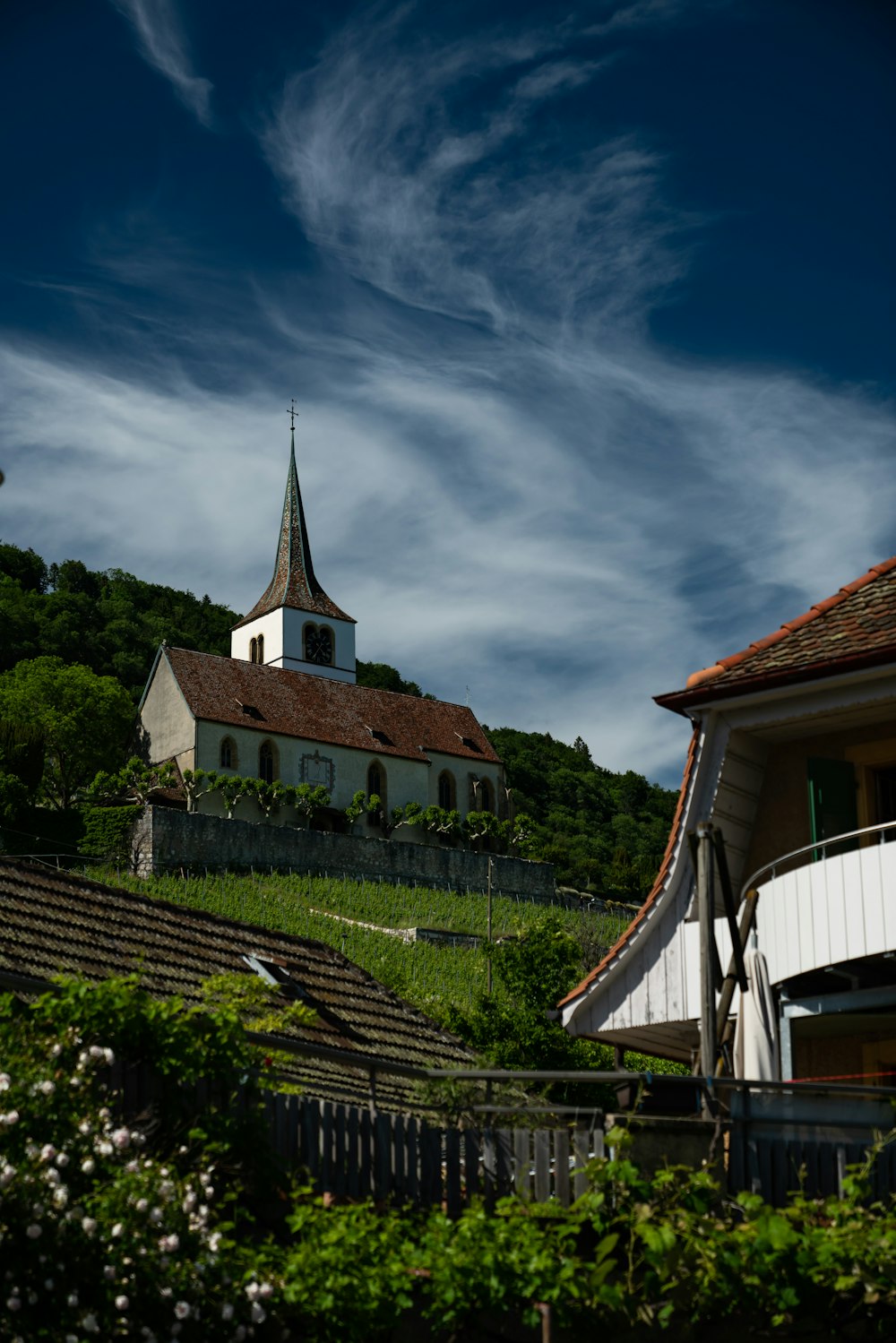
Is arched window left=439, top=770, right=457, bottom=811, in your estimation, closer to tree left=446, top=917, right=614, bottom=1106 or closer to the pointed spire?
the pointed spire

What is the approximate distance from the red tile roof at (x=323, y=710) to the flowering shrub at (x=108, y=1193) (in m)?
66.5

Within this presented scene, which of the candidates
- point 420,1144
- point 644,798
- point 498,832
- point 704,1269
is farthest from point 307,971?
point 644,798

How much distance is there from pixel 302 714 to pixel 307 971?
6606 centimetres

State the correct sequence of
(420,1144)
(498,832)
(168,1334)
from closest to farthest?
(168,1334) → (420,1144) → (498,832)

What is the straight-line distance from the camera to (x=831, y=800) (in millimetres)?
12430

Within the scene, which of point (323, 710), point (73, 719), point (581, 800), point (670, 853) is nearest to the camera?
point (670, 853)

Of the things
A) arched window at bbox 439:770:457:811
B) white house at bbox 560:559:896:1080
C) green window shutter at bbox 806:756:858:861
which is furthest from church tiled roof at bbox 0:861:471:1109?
arched window at bbox 439:770:457:811

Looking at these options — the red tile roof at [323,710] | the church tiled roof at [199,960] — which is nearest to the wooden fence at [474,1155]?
the church tiled roof at [199,960]

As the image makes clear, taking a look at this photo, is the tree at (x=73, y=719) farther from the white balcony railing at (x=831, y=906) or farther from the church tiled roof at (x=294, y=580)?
the white balcony railing at (x=831, y=906)

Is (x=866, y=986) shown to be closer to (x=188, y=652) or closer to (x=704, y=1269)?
(x=704, y=1269)

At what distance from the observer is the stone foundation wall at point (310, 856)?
5881 cm

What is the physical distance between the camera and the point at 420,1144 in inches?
304

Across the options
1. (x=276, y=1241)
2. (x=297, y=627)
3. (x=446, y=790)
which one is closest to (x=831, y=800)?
(x=276, y=1241)

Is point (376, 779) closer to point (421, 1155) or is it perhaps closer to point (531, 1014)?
point (531, 1014)
